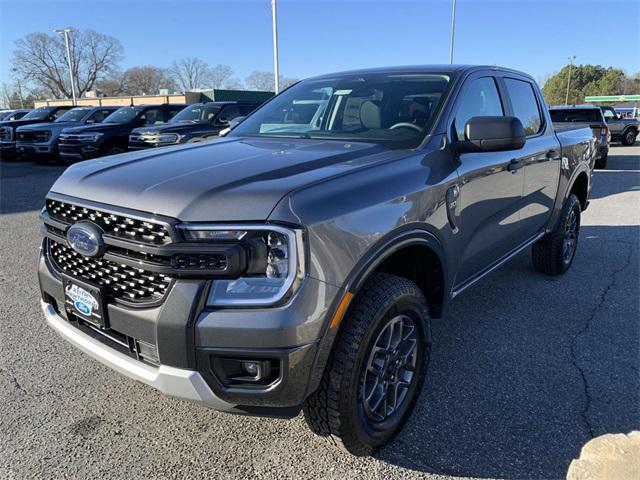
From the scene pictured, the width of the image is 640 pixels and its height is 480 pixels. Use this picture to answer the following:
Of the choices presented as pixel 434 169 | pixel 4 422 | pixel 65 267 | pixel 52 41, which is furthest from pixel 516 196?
pixel 52 41

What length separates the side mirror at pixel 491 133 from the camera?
279 cm

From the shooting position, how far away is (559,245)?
15.9 feet

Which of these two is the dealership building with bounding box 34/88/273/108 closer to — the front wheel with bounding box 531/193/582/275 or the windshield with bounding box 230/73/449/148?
the front wheel with bounding box 531/193/582/275

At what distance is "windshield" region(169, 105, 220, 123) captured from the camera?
38.3 feet

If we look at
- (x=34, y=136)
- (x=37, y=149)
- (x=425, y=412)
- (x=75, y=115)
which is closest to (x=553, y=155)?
(x=425, y=412)

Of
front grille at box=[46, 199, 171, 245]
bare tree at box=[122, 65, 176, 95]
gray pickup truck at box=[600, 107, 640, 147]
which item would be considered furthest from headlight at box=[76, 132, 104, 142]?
bare tree at box=[122, 65, 176, 95]

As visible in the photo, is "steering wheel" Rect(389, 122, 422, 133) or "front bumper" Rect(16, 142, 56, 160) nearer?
"steering wheel" Rect(389, 122, 422, 133)

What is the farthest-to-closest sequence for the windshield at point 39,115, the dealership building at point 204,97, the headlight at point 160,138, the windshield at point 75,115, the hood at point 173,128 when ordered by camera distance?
the dealership building at point 204,97
the windshield at point 39,115
the windshield at point 75,115
the hood at point 173,128
the headlight at point 160,138

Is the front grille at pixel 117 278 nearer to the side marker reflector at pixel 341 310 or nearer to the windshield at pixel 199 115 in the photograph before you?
the side marker reflector at pixel 341 310

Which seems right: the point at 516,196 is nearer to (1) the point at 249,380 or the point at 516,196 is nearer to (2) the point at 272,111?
(2) the point at 272,111

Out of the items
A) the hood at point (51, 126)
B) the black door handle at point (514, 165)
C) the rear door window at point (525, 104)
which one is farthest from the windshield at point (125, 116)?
the black door handle at point (514, 165)

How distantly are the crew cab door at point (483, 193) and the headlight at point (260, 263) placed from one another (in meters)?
1.36

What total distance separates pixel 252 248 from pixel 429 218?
1.07m

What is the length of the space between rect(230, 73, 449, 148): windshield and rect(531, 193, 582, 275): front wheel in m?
2.30
